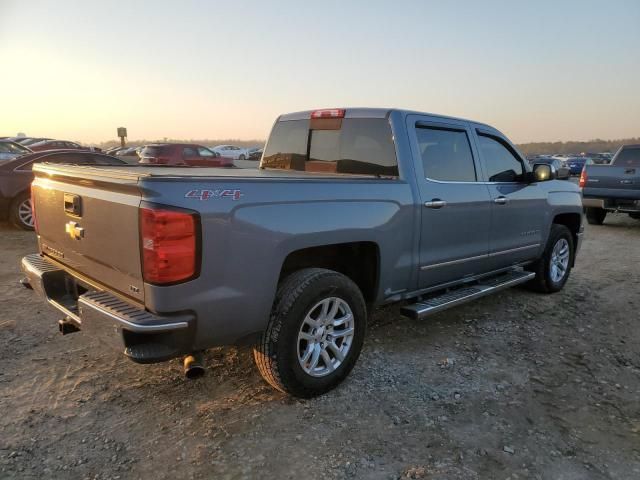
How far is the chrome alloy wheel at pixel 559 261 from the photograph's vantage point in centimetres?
586

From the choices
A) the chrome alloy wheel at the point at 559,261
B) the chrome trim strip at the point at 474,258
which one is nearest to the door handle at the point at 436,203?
the chrome trim strip at the point at 474,258

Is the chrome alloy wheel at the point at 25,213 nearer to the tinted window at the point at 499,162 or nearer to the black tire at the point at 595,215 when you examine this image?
the tinted window at the point at 499,162

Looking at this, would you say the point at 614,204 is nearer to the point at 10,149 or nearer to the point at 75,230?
Answer: the point at 75,230

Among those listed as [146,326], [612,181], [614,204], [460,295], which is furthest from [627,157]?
[146,326]

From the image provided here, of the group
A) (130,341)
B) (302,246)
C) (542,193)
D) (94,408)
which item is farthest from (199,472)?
(542,193)

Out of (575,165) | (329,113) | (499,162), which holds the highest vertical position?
(329,113)

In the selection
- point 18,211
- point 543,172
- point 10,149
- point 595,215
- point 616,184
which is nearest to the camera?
point 543,172

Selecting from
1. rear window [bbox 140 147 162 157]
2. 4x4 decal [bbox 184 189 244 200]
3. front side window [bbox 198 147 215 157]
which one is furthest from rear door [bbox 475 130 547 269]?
front side window [bbox 198 147 215 157]

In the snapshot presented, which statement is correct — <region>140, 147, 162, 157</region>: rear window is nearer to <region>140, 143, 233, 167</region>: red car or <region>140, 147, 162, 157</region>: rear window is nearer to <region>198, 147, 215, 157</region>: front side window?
<region>140, 143, 233, 167</region>: red car

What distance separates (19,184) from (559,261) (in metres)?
8.70

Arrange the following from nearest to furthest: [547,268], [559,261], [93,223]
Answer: [93,223] < [547,268] < [559,261]

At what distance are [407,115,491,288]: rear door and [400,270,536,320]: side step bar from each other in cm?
14

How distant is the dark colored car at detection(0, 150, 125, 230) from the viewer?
8625mm

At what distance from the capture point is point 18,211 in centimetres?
884
